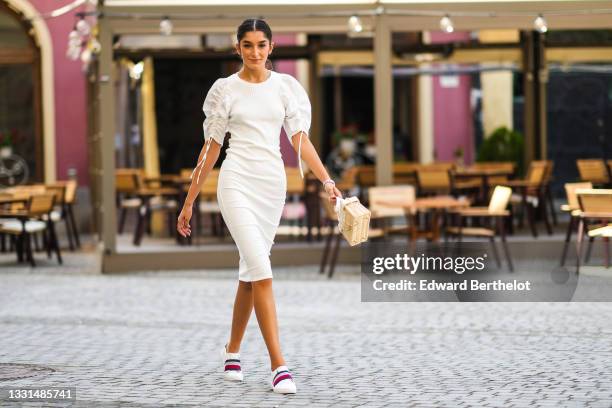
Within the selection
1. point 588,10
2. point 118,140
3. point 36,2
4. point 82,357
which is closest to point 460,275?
point 82,357

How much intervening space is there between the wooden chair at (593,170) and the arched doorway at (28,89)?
8.53m

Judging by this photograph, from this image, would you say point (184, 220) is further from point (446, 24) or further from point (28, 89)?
point (28, 89)

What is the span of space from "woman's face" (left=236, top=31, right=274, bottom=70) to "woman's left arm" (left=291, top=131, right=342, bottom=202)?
47cm

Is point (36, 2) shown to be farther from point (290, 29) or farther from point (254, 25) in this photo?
point (254, 25)

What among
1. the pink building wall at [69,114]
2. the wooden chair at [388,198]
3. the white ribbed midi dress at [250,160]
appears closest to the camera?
the white ribbed midi dress at [250,160]

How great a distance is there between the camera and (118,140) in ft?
64.3

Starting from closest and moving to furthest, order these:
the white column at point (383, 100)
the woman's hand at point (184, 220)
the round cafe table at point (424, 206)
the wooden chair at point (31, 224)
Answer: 1. the woman's hand at point (184, 220)
2. the round cafe table at point (424, 206)
3. the white column at point (383, 100)
4. the wooden chair at point (31, 224)

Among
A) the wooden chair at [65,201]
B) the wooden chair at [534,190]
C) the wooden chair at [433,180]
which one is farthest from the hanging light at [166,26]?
the wooden chair at [534,190]

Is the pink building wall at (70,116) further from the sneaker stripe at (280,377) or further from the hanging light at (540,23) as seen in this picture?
the sneaker stripe at (280,377)

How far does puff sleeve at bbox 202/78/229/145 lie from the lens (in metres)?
7.09

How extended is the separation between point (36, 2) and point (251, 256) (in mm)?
14938

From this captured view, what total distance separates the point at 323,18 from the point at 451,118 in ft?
28.7

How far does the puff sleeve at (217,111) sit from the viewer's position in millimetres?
7094

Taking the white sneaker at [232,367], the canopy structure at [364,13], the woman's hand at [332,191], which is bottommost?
the white sneaker at [232,367]
